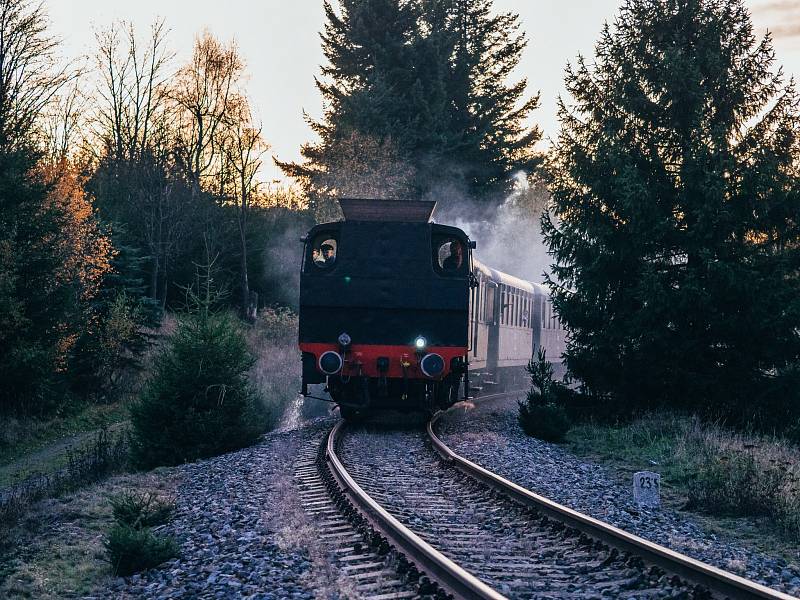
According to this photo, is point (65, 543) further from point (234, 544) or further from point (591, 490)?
point (591, 490)

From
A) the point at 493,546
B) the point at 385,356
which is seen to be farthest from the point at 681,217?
the point at 493,546

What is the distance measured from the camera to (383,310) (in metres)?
14.7

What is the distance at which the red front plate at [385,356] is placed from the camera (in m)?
14.6

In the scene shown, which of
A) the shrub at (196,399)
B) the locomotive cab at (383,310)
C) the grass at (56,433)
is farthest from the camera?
the grass at (56,433)

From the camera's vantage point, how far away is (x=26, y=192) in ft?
72.7

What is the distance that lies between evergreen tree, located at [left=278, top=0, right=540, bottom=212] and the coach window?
68.2ft

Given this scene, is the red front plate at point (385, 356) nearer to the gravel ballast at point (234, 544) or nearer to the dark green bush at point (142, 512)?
the gravel ballast at point (234, 544)

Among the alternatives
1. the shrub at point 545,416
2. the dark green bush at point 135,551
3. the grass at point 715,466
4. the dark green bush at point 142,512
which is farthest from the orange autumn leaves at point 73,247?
the dark green bush at point 135,551

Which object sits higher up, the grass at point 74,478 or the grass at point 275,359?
the grass at point 275,359

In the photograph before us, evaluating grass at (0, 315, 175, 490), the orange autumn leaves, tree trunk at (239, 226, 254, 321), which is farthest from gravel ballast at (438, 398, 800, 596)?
tree trunk at (239, 226, 254, 321)

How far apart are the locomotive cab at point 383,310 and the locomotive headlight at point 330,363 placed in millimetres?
15

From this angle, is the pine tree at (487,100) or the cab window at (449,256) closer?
the cab window at (449,256)

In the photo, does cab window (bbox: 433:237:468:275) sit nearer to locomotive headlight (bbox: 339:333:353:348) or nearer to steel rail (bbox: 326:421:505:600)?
locomotive headlight (bbox: 339:333:353:348)

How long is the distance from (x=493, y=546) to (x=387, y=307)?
7.95m
